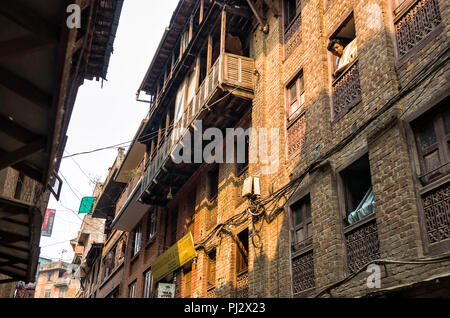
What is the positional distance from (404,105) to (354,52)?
8.19ft

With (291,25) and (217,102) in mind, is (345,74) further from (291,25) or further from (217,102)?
(217,102)

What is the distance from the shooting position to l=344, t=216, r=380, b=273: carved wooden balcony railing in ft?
26.8

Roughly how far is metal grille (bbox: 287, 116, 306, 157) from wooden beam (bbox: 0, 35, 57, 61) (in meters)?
7.91

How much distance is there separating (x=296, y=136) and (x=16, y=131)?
753 cm

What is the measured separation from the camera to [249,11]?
15680 millimetres

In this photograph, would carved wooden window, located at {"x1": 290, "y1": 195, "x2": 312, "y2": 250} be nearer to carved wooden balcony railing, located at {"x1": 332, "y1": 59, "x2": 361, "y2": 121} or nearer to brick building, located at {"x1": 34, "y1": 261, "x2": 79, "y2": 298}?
carved wooden balcony railing, located at {"x1": 332, "y1": 59, "x2": 361, "y2": 121}

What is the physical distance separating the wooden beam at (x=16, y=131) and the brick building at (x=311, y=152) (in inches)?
217

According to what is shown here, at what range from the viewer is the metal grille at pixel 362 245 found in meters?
8.16

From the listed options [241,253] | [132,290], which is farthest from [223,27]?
[132,290]

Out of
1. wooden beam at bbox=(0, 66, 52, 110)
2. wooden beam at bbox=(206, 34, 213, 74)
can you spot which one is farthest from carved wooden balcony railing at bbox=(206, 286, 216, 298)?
wooden beam at bbox=(0, 66, 52, 110)

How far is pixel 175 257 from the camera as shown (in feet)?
56.0

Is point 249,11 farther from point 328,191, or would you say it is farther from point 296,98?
point 328,191

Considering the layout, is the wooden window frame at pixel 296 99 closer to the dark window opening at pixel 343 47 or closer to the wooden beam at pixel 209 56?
the dark window opening at pixel 343 47
